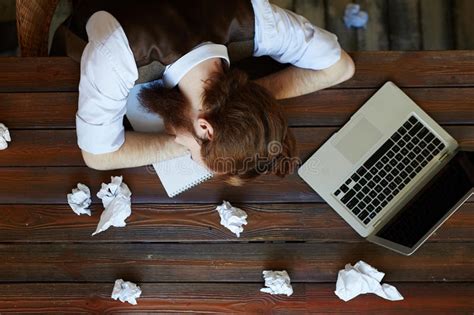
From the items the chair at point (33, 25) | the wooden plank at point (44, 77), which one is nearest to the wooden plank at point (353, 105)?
the wooden plank at point (44, 77)

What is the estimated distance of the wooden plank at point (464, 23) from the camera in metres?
1.65

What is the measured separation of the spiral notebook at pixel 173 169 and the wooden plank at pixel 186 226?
0.05 m

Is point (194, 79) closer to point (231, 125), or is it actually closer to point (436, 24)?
point (231, 125)

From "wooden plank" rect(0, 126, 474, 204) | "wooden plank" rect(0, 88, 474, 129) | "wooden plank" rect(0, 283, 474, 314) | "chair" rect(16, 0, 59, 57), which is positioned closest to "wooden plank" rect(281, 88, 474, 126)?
"wooden plank" rect(0, 88, 474, 129)

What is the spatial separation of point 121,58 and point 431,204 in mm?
687

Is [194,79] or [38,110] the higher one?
[194,79]

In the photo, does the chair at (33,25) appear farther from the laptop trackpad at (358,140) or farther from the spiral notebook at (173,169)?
the laptop trackpad at (358,140)

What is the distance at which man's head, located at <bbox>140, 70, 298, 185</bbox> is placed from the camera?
97 centimetres

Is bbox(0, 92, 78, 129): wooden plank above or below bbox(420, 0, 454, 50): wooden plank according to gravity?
below

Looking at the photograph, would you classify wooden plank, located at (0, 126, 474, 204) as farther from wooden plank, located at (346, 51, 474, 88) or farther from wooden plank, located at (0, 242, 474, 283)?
wooden plank, located at (346, 51, 474, 88)

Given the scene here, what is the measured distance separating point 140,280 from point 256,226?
0.88 ft

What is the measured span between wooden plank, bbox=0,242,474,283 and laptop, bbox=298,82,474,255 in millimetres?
51

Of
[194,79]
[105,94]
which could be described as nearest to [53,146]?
[105,94]

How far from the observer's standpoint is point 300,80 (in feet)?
3.87
